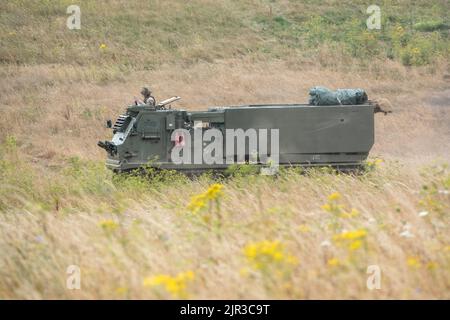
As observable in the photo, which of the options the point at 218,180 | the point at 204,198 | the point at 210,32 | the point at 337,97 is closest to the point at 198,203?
the point at 204,198

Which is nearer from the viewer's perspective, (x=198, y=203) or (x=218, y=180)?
(x=198, y=203)

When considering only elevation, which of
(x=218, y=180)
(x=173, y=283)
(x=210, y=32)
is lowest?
(x=173, y=283)

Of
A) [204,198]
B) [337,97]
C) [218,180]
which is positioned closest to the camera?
[204,198]

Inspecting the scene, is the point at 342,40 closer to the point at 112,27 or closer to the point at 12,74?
the point at 112,27

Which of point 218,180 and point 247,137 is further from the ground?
point 247,137

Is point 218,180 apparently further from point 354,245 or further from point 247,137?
point 354,245

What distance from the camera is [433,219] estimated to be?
7.10 m

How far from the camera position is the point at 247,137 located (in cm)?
1320

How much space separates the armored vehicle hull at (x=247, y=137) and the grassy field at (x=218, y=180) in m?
0.71

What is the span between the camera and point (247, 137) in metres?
13.2

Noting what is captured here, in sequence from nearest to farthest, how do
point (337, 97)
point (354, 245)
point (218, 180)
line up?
point (354, 245) → point (218, 180) → point (337, 97)

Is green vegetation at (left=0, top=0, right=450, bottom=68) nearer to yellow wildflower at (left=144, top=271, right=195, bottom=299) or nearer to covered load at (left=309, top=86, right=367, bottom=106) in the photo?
covered load at (left=309, top=86, right=367, bottom=106)

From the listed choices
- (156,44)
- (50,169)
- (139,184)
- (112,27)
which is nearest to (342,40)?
(156,44)

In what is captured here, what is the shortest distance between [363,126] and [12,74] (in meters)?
15.8
